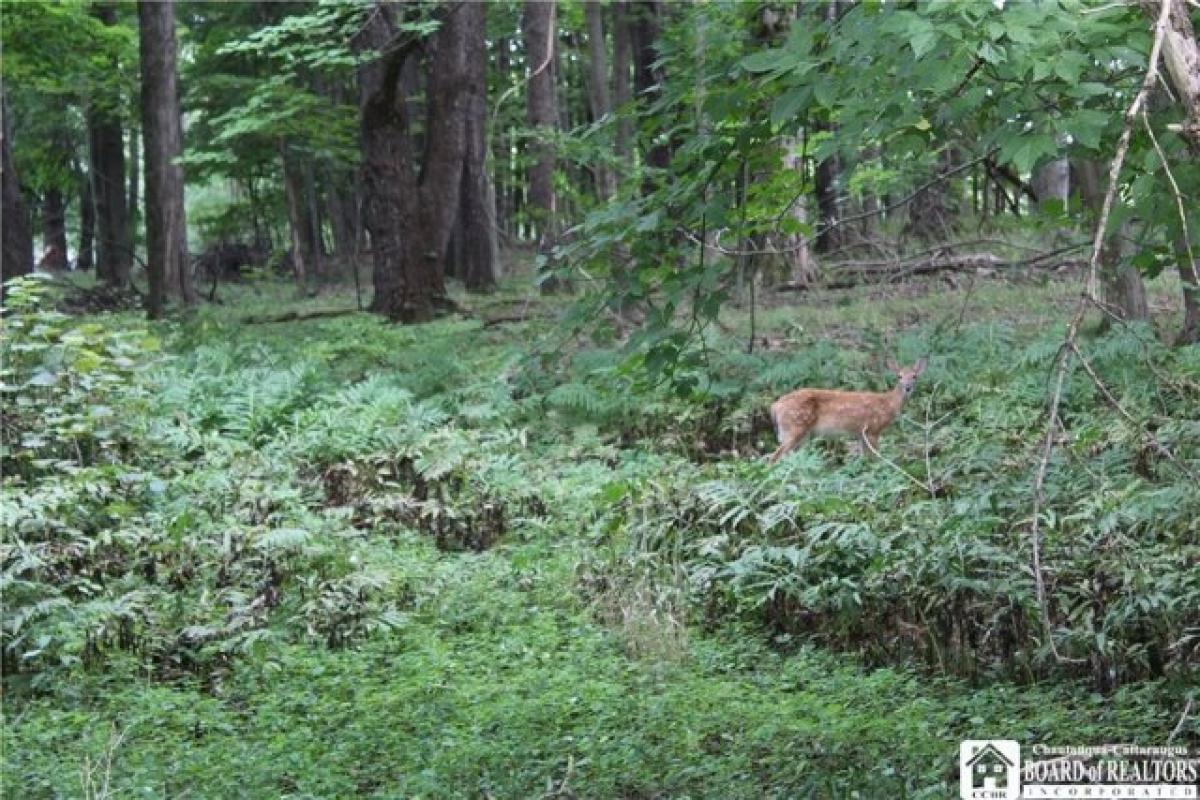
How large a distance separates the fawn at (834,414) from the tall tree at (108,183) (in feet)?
55.9

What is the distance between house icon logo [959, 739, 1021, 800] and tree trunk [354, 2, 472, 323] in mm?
11883

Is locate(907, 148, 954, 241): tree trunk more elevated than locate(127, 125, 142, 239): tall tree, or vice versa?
locate(127, 125, 142, 239): tall tree

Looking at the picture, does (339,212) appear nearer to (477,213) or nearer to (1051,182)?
(477,213)

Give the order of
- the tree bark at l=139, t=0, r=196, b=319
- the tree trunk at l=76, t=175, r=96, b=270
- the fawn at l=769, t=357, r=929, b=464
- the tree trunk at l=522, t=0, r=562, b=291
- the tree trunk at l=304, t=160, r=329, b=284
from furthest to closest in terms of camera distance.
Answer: the tree trunk at l=76, t=175, r=96, b=270 → the tree trunk at l=304, t=160, r=329, b=284 → the tree trunk at l=522, t=0, r=562, b=291 → the tree bark at l=139, t=0, r=196, b=319 → the fawn at l=769, t=357, r=929, b=464

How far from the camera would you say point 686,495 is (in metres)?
8.29

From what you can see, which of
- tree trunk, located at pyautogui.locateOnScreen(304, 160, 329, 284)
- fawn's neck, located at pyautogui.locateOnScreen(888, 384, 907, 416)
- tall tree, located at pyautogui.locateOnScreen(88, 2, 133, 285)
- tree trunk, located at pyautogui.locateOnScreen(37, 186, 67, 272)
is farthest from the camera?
tree trunk, located at pyautogui.locateOnScreen(37, 186, 67, 272)

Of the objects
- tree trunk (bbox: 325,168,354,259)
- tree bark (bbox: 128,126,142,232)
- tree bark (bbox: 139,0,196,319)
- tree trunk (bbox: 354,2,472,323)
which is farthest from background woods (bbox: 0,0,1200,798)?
tree bark (bbox: 128,126,142,232)

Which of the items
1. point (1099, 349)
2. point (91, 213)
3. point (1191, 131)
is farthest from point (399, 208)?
point (91, 213)

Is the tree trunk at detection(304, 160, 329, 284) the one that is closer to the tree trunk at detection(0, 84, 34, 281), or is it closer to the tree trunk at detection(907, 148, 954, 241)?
the tree trunk at detection(0, 84, 34, 281)

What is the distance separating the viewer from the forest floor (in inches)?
207

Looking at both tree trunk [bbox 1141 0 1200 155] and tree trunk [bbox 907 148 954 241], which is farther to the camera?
tree trunk [bbox 907 148 954 241]

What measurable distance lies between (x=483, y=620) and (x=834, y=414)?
363 centimetres

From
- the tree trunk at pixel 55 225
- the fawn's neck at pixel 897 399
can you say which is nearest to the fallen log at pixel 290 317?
the fawn's neck at pixel 897 399

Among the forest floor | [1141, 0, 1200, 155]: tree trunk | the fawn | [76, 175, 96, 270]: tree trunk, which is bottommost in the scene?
the forest floor
